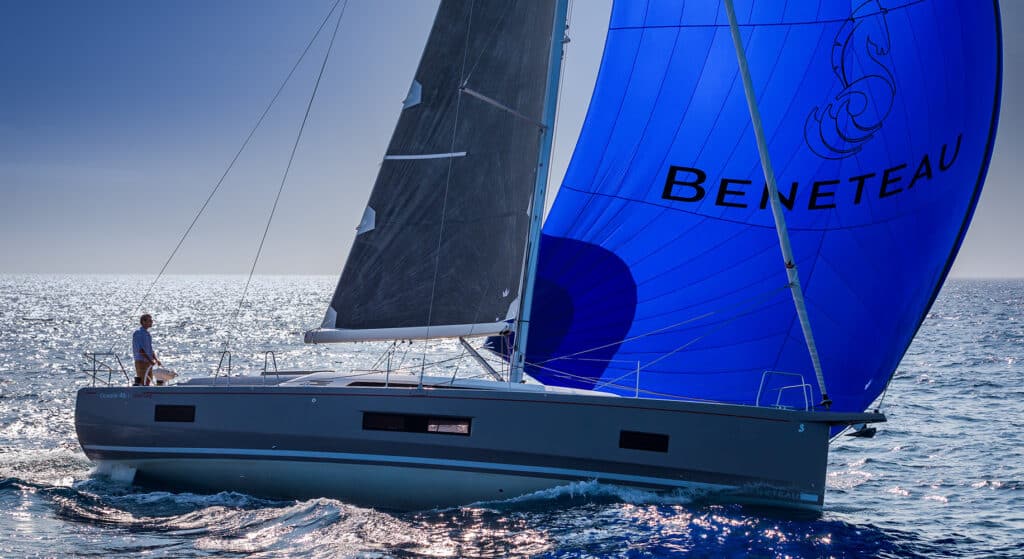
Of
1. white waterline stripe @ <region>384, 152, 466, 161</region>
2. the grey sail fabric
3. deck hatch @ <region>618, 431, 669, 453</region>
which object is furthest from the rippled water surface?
white waterline stripe @ <region>384, 152, 466, 161</region>

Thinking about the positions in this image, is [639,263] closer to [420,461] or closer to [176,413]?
[420,461]

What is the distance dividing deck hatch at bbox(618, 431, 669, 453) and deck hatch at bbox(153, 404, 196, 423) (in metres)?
4.86

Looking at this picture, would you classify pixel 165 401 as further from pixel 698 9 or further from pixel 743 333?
pixel 698 9

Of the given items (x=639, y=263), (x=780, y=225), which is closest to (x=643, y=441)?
(x=639, y=263)

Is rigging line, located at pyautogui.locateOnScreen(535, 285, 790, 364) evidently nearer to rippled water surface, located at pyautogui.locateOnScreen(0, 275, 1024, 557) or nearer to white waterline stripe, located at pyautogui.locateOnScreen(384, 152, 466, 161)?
rippled water surface, located at pyautogui.locateOnScreen(0, 275, 1024, 557)

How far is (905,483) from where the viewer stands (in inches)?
475

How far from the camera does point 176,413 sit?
32.7 feet

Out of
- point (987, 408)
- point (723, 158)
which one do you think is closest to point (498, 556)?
point (723, 158)

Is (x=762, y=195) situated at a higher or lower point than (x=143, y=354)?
higher

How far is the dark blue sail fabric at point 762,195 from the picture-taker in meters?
9.36

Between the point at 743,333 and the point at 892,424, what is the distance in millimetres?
8594

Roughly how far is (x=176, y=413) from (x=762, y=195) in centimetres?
715

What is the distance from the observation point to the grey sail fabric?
10.2 meters

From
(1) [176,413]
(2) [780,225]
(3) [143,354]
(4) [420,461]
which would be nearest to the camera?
(2) [780,225]
